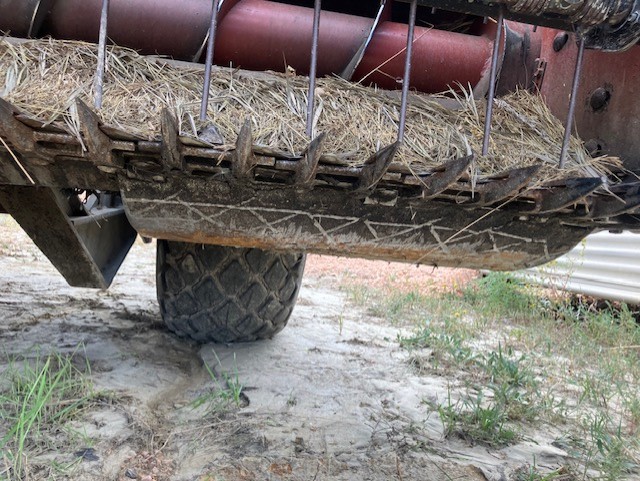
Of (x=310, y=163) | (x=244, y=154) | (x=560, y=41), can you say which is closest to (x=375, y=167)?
(x=310, y=163)

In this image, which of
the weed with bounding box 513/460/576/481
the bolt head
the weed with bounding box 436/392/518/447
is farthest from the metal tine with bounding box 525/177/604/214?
the weed with bounding box 436/392/518/447

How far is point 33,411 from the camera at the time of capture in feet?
5.01

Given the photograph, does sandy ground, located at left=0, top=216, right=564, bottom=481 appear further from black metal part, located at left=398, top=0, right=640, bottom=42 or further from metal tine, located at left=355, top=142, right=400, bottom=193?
black metal part, located at left=398, top=0, right=640, bottom=42

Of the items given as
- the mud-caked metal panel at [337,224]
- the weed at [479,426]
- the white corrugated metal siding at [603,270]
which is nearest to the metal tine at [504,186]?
the mud-caked metal panel at [337,224]

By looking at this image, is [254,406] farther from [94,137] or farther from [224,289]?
[94,137]

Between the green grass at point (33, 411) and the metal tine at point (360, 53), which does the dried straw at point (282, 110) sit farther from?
the green grass at point (33, 411)

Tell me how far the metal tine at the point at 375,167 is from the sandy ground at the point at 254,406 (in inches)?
31.6

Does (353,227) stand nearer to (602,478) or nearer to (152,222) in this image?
(152,222)

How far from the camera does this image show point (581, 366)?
10.2 feet

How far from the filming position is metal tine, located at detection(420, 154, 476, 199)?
112cm

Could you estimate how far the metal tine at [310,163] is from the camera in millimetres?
1087

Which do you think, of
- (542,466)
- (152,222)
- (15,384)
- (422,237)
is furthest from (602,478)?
(15,384)

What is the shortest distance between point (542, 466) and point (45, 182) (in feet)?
5.29

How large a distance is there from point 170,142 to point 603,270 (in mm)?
5133
